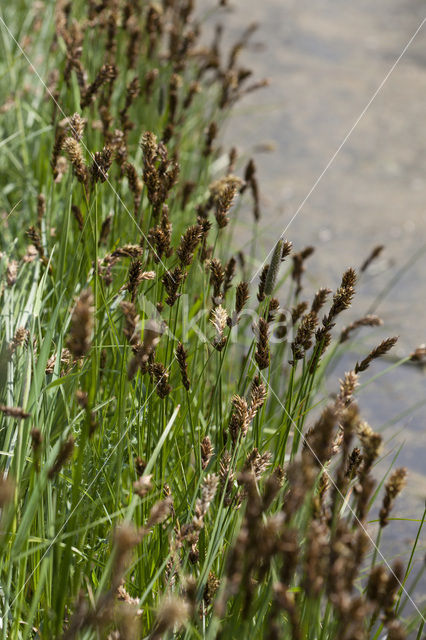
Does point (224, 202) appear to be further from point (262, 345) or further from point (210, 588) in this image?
point (210, 588)

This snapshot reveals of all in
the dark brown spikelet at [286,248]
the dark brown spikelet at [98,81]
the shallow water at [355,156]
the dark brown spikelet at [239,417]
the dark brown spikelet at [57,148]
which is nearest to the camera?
the dark brown spikelet at [239,417]

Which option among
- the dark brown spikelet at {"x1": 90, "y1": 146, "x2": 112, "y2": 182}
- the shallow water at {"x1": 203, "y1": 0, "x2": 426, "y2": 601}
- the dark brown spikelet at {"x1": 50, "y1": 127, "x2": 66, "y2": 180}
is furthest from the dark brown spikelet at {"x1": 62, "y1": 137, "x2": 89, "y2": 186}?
the shallow water at {"x1": 203, "y1": 0, "x2": 426, "y2": 601}

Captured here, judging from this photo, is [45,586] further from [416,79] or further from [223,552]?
[416,79]

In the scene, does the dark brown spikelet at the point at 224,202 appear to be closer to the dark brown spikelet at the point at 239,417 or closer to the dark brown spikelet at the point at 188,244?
the dark brown spikelet at the point at 188,244

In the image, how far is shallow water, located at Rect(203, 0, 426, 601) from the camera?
2850 mm

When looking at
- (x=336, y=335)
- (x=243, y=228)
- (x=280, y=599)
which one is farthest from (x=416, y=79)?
(x=280, y=599)

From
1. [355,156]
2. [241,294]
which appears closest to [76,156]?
[241,294]

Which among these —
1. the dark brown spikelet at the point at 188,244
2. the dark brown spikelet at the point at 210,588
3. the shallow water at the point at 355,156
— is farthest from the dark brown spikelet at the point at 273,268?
the shallow water at the point at 355,156

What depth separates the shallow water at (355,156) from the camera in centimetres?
285

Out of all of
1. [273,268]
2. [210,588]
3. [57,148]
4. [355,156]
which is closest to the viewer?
[210,588]

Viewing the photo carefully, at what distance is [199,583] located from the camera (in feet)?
3.62

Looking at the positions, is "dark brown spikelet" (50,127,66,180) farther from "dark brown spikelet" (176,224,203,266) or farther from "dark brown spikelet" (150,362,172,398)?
"dark brown spikelet" (150,362,172,398)

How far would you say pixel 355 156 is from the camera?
13.9 feet

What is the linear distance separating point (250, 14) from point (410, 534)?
4.64 meters
